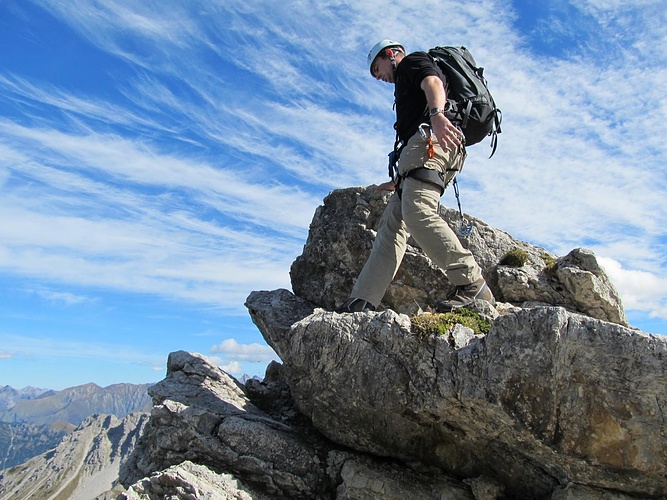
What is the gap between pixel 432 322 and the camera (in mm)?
10859

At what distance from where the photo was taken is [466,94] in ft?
40.2

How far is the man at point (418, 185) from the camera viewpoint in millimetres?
11938

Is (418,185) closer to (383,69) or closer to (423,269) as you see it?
(383,69)

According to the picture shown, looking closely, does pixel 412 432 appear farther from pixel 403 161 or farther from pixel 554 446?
pixel 403 161

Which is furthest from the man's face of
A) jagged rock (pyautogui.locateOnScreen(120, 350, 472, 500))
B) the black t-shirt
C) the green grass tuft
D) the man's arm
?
jagged rock (pyautogui.locateOnScreen(120, 350, 472, 500))

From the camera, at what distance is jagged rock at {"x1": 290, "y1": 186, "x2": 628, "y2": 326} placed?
14.9 metres

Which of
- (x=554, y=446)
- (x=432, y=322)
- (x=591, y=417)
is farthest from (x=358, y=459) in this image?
(x=591, y=417)

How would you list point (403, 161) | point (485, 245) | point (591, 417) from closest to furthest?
point (591, 417) < point (403, 161) < point (485, 245)

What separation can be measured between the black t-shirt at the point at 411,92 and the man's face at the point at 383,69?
542 millimetres

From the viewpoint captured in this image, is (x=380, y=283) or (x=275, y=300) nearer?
(x=380, y=283)

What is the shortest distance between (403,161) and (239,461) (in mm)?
7872

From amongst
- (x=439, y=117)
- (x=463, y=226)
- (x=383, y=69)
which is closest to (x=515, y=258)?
(x=463, y=226)

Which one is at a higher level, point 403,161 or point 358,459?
point 403,161

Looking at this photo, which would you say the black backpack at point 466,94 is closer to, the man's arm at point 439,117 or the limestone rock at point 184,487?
the man's arm at point 439,117
